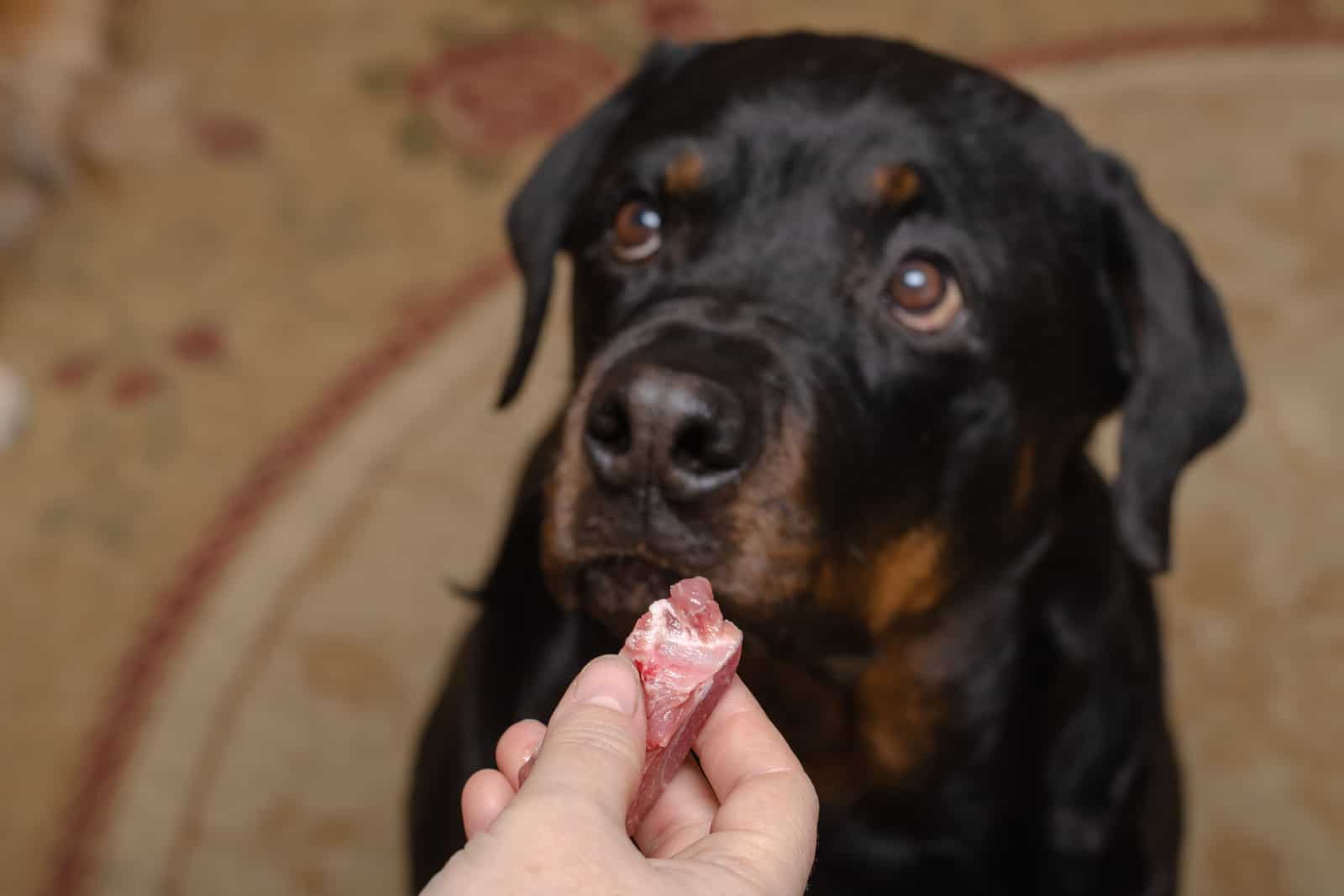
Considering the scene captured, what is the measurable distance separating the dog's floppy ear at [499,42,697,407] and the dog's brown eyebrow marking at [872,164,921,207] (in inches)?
15.1

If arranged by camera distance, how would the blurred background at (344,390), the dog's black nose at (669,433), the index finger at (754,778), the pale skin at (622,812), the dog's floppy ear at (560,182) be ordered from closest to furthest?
the pale skin at (622,812), the index finger at (754,778), the dog's black nose at (669,433), the dog's floppy ear at (560,182), the blurred background at (344,390)

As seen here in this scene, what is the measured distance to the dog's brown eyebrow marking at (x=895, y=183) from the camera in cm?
151

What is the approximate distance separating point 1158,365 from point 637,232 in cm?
57

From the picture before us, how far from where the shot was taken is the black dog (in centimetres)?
138

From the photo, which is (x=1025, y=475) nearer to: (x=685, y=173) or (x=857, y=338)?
(x=857, y=338)

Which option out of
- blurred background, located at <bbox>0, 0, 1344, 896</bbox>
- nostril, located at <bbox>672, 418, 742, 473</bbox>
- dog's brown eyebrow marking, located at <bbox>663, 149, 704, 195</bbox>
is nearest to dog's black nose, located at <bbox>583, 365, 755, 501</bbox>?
nostril, located at <bbox>672, 418, 742, 473</bbox>

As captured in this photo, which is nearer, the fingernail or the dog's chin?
the fingernail

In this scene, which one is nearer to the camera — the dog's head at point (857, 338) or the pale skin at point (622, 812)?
the pale skin at point (622, 812)

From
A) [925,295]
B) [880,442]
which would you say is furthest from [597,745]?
[925,295]

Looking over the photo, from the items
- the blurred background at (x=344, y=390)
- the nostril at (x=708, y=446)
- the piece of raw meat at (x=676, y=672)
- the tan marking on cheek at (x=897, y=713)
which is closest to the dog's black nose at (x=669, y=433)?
the nostril at (x=708, y=446)

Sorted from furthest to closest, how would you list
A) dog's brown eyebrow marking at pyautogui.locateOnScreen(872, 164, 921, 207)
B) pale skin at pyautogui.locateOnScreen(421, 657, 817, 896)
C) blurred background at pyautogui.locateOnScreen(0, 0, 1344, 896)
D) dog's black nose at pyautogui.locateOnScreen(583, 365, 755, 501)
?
1. blurred background at pyautogui.locateOnScreen(0, 0, 1344, 896)
2. dog's brown eyebrow marking at pyautogui.locateOnScreen(872, 164, 921, 207)
3. dog's black nose at pyautogui.locateOnScreen(583, 365, 755, 501)
4. pale skin at pyautogui.locateOnScreen(421, 657, 817, 896)

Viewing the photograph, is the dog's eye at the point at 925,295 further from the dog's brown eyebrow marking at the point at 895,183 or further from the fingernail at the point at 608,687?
the fingernail at the point at 608,687

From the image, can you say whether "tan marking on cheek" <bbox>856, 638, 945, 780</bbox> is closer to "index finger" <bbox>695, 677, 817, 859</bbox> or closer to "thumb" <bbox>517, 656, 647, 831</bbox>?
"index finger" <bbox>695, 677, 817, 859</bbox>

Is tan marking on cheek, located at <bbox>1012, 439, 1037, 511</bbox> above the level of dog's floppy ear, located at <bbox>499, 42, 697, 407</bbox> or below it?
below
